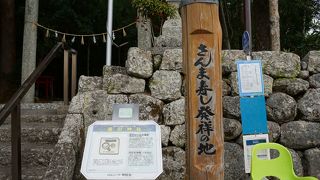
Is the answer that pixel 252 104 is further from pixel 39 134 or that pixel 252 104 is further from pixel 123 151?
pixel 39 134

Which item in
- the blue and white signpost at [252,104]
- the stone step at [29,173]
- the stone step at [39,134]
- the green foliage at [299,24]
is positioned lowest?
the stone step at [29,173]

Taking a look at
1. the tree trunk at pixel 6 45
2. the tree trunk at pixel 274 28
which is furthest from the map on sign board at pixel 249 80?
the tree trunk at pixel 6 45

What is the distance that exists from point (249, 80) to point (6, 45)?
7141mm

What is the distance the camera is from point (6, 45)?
9.41m

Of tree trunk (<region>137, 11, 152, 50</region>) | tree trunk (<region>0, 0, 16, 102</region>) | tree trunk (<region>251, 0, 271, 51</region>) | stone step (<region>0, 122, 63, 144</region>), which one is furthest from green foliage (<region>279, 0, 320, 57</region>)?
stone step (<region>0, 122, 63, 144</region>)

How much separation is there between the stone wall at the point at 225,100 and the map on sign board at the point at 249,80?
0.48 meters

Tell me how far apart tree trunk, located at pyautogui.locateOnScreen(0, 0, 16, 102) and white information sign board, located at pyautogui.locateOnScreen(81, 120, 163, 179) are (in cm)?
737

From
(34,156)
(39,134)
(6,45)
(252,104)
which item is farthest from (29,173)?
(6,45)

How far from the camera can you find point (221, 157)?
3.00 m

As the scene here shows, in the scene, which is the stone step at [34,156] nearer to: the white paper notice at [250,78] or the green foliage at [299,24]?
the white paper notice at [250,78]

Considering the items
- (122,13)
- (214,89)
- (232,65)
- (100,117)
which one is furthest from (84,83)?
(122,13)

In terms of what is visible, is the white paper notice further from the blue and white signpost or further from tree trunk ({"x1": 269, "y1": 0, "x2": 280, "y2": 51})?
tree trunk ({"x1": 269, "y1": 0, "x2": 280, "y2": 51})

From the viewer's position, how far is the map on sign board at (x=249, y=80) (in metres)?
4.17

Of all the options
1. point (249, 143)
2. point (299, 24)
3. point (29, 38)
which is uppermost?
point (299, 24)
